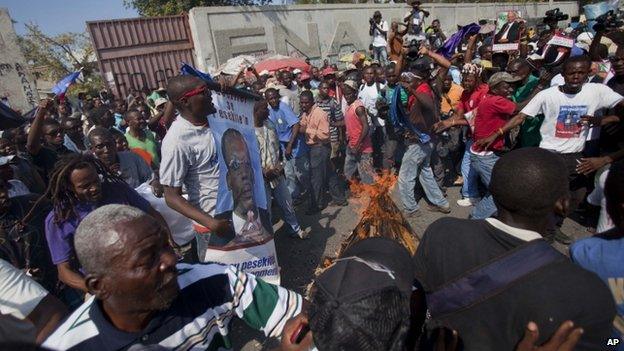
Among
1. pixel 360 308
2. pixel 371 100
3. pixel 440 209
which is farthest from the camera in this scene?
pixel 371 100

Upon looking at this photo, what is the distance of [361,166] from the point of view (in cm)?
629

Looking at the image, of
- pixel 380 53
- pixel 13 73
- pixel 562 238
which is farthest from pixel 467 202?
pixel 13 73

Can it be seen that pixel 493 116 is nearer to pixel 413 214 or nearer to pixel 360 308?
pixel 413 214

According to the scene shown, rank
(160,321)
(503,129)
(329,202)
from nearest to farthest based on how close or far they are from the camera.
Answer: (160,321) → (503,129) → (329,202)

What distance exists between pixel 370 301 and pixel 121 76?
1428 cm

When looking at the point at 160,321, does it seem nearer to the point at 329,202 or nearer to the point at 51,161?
the point at 51,161

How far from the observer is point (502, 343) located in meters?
1.42

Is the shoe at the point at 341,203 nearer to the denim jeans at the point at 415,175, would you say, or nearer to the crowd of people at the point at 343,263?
the denim jeans at the point at 415,175

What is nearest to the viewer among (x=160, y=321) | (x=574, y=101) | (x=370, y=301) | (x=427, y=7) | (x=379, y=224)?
(x=370, y=301)

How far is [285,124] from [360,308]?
5.16m

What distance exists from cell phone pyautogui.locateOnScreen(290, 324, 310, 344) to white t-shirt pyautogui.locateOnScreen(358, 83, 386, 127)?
569 cm

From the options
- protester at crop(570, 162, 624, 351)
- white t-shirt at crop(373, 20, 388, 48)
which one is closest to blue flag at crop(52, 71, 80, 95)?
protester at crop(570, 162, 624, 351)

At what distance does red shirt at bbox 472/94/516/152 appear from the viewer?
4461mm

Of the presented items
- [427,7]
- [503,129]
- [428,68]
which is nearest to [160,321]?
[503,129]
